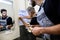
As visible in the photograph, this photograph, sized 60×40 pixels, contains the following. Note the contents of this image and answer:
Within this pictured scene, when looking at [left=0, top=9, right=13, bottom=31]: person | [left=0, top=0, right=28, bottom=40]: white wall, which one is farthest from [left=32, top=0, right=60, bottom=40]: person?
[left=0, top=0, right=28, bottom=40]: white wall

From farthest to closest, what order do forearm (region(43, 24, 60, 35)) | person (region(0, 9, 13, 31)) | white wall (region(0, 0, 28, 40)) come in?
white wall (region(0, 0, 28, 40)) → person (region(0, 9, 13, 31)) → forearm (region(43, 24, 60, 35))

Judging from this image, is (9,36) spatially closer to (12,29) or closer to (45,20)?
(12,29)

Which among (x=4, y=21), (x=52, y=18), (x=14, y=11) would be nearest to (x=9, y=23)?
(x=4, y=21)

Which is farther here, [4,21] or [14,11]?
[14,11]

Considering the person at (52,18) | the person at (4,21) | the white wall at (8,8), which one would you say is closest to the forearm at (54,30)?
the person at (52,18)

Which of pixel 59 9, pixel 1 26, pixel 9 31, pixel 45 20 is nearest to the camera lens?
pixel 59 9

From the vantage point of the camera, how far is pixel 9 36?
92.7 inches

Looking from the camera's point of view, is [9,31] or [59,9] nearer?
[59,9]

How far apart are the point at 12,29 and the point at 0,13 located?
1.31ft

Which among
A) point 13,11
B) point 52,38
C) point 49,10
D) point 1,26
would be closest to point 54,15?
point 49,10

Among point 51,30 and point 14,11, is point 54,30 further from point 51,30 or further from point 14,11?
point 14,11

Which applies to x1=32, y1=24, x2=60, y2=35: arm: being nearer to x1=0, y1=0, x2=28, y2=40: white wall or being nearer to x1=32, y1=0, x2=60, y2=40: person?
x1=32, y1=0, x2=60, y2=40: person

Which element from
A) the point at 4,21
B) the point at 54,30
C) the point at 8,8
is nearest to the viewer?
the point at 54,30

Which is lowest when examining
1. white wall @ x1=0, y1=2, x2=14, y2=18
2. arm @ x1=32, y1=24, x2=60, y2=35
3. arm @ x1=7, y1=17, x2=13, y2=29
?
arm @ x1=7, y1=17, x2=13, y2=29
